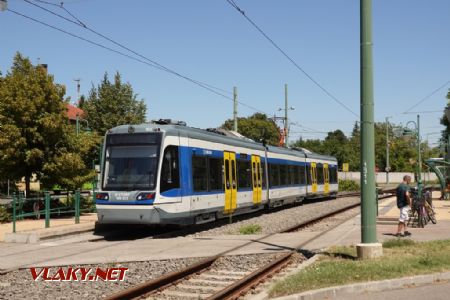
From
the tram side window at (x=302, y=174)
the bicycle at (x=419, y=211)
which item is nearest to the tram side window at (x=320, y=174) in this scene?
the tram side window at (x=302, y=174)

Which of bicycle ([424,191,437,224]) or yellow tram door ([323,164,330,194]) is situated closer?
bicycle ([424,191,437,224])

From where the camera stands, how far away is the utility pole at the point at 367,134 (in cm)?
1134

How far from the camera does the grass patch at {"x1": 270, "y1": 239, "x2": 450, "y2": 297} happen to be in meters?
8.82

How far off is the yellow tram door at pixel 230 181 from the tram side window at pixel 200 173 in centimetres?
173

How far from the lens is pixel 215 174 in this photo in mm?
19266

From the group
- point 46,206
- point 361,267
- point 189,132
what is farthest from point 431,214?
point 46,206

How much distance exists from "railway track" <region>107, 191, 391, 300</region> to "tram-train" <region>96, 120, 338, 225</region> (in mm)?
4316

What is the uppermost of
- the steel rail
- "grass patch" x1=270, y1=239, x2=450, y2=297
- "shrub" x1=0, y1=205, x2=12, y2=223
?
"shrub" x1=0, y1=205, x2=12, y2=223

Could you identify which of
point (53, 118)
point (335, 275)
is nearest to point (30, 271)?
point (335, 275)

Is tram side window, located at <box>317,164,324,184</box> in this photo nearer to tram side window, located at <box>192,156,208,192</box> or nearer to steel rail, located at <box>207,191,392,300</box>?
tram side window, located at <box>192,156,208,192</box>

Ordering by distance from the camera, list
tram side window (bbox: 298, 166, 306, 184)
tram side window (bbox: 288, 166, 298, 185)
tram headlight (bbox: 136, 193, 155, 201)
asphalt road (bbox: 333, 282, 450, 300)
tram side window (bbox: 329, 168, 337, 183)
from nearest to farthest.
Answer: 1. asphalt road (bbox: 333, 282, 450, 300)
2. tram headlight (bbox: 136, 193, 155, 201)
3. tram side window (bbox: 288, 166, 298, 185)
4. tram side window (bbox: 298, 166, 306, 184)
5. tram side window (bbox: 329, 168, 337, 183)

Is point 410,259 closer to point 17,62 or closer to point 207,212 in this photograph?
point 207,212

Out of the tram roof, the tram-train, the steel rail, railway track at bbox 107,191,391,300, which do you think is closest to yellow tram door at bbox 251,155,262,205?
the tram roof

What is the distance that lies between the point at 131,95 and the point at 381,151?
7908 centimetres
